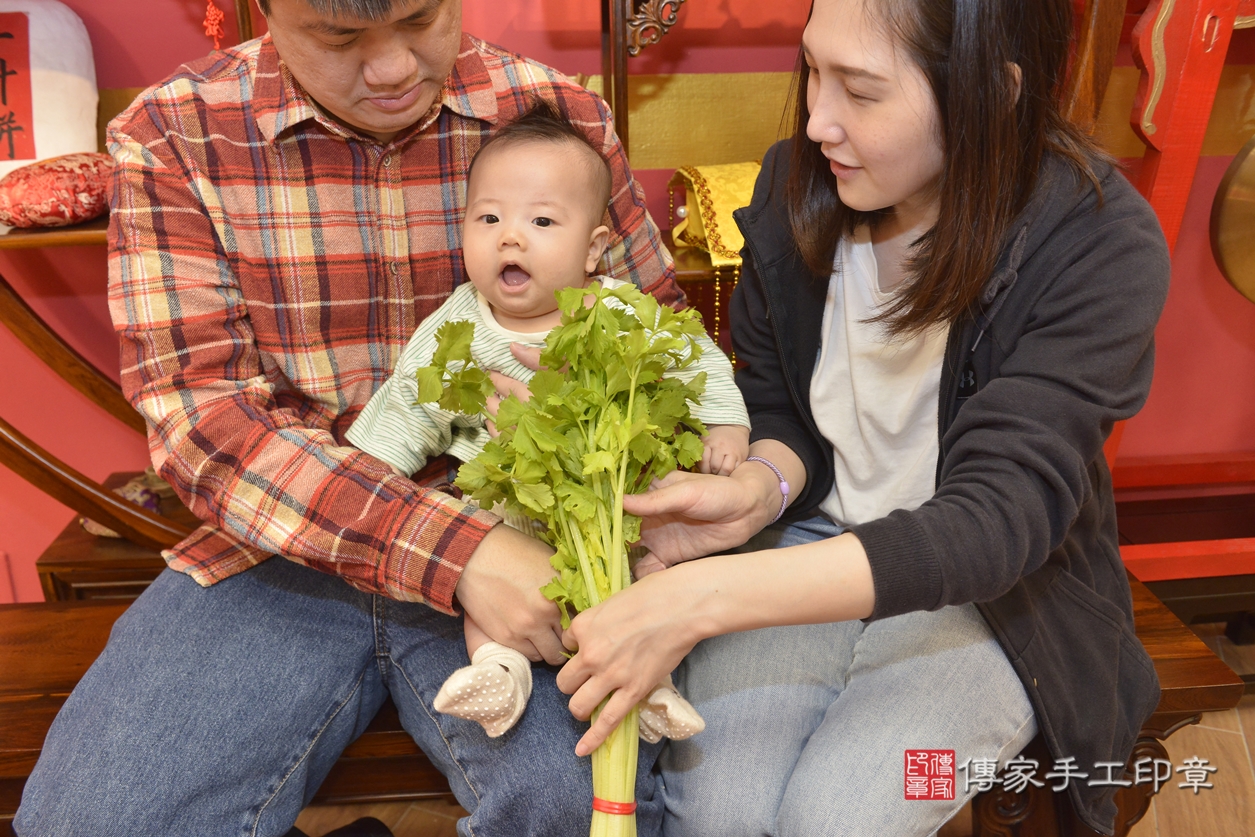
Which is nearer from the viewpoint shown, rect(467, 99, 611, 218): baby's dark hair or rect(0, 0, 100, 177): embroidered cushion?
rect(467, 99, 611, 218): baby's dark hair

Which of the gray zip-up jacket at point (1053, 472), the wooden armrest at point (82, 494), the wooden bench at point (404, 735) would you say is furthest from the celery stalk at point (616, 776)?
the wooden armrest at point (82, 494)

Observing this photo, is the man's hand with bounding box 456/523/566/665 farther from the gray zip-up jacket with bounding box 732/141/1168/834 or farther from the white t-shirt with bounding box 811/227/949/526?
the white t-shirt with bounding box 811/227/949/526

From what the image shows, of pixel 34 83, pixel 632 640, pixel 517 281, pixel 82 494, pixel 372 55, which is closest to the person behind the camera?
pixel 632 640

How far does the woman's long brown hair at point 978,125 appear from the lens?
3.68ft

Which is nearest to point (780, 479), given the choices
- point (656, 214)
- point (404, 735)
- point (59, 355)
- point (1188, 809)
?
point (404, 735)

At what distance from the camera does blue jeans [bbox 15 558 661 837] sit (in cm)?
124

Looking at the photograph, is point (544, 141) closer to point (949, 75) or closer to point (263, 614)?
point (949, 75)

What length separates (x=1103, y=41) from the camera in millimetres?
1807

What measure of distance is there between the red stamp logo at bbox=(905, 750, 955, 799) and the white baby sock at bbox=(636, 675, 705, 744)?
30cm

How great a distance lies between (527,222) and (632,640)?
0.67 meters

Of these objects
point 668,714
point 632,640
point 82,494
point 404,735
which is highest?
point 632,640

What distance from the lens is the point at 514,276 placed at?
142cm

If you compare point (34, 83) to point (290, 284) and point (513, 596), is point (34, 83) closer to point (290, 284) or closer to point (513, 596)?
point (290, 284)

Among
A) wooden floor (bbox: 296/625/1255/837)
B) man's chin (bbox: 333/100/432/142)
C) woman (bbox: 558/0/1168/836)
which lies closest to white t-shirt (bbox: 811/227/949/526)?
woman (bbox: 558/0/1168/836)
